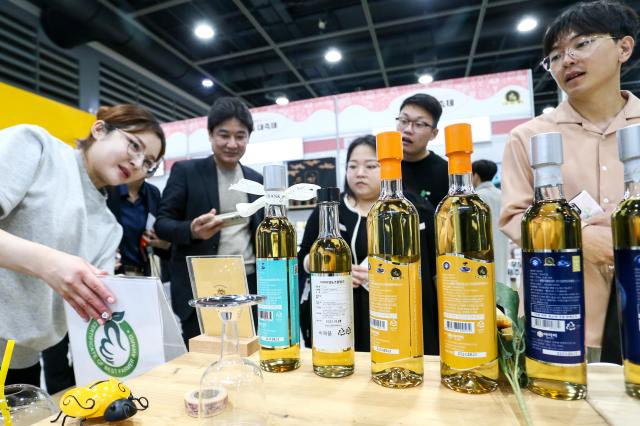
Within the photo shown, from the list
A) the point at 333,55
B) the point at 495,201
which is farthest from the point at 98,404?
the point at 333,55

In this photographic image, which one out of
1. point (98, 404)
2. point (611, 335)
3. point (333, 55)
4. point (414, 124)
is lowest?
point (611, 335)

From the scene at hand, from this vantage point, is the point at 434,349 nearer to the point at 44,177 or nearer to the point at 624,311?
the point at 624,311

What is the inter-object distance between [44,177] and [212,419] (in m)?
0.91

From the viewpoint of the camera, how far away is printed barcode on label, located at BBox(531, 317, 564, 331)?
476mm

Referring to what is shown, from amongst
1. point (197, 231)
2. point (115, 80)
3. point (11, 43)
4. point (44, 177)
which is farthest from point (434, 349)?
point (115, 80)

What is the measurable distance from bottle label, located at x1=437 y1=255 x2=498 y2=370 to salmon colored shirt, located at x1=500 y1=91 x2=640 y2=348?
0.63 meters

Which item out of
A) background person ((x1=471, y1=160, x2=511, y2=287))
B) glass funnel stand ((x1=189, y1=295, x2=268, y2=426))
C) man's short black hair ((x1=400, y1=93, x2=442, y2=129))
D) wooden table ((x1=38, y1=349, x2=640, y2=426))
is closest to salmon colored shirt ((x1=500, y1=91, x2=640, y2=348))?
wooden table ((x1=38, y1=349, x2=640, y2=426))

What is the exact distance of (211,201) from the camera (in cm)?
176

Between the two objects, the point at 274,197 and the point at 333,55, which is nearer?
the point at 274,197

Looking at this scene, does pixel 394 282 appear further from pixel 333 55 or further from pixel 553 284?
pixel 333 55

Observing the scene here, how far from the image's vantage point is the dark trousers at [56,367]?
60.6 inches

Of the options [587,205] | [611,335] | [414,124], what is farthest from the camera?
[414,124]

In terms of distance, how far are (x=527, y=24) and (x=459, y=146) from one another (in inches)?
210

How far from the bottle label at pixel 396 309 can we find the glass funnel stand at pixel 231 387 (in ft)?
0.59
